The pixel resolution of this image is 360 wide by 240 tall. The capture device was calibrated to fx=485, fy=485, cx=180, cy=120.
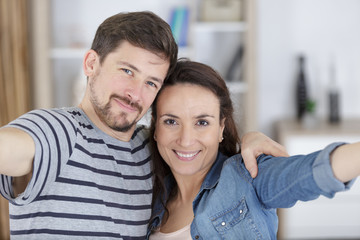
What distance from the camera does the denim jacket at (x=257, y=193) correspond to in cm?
112

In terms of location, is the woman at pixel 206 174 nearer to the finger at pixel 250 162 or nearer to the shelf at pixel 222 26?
the finger at pixel 250 162

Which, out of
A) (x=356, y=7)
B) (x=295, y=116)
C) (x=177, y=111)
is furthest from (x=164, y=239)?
(x=356, y=7)

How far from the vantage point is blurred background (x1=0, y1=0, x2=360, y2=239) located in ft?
12.0

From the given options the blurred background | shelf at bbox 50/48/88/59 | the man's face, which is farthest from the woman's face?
shelf at bbox 50/48/88/59

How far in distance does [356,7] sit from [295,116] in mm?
1050

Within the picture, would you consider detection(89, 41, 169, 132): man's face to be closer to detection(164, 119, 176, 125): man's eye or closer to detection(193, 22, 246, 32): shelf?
detection(164, 119, 176, 125): man's eye

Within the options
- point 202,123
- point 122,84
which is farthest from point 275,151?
point 122,84

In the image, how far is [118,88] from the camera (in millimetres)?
1435

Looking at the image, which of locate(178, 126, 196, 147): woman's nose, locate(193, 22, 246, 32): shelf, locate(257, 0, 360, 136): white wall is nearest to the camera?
locate(178, 126, 196, 147): woman's nose

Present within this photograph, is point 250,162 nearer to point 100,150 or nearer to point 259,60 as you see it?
point 100,150

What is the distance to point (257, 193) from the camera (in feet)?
4.47

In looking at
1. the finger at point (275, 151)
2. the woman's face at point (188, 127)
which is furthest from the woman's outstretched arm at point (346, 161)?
the woman's face at point (188, 127)

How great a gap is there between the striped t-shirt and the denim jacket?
21 cm

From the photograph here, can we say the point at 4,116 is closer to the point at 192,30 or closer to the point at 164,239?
the point at 192,30
